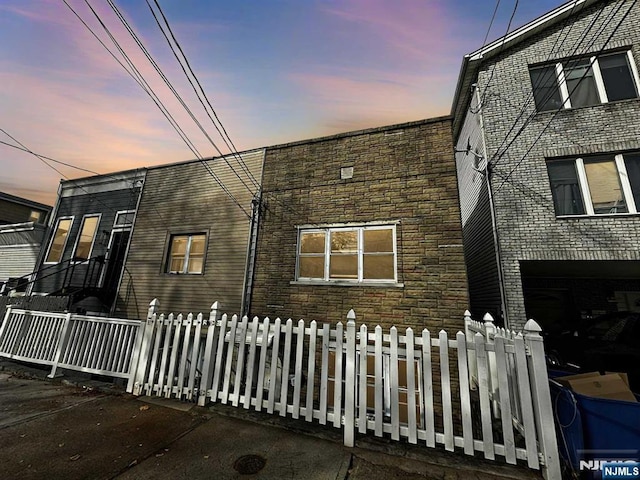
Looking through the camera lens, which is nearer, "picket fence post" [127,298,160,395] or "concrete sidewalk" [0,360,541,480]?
"concrete sidewalk" [0,360,541,480]

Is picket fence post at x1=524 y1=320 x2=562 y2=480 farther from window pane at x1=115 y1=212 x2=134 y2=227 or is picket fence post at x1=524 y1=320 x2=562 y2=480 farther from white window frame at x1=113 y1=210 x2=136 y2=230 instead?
window pane at x1=115 y1=212 x2=134 y2=227

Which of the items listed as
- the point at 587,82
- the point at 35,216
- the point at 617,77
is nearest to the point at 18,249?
the point at 35,216

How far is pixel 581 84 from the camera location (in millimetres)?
8250

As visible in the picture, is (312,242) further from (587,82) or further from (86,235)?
(86,235)

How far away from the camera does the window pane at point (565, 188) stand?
7.41 meters

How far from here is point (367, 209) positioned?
7484mm

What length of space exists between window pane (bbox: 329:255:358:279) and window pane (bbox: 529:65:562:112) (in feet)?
25.4

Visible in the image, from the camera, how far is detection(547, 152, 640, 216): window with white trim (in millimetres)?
7152

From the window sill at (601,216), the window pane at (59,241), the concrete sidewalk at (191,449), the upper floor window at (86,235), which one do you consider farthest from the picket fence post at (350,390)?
the window pane at (59,241)

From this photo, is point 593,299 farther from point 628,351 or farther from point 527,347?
point 527,347

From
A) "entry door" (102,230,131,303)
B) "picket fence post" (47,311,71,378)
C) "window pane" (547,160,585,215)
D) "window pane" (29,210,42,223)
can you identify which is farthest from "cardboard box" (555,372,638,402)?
"window pane" (29,210,42,223)

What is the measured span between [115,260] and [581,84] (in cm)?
1782

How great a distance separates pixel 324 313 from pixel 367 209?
3144 millimetres

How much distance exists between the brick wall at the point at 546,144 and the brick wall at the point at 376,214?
2213 mm
